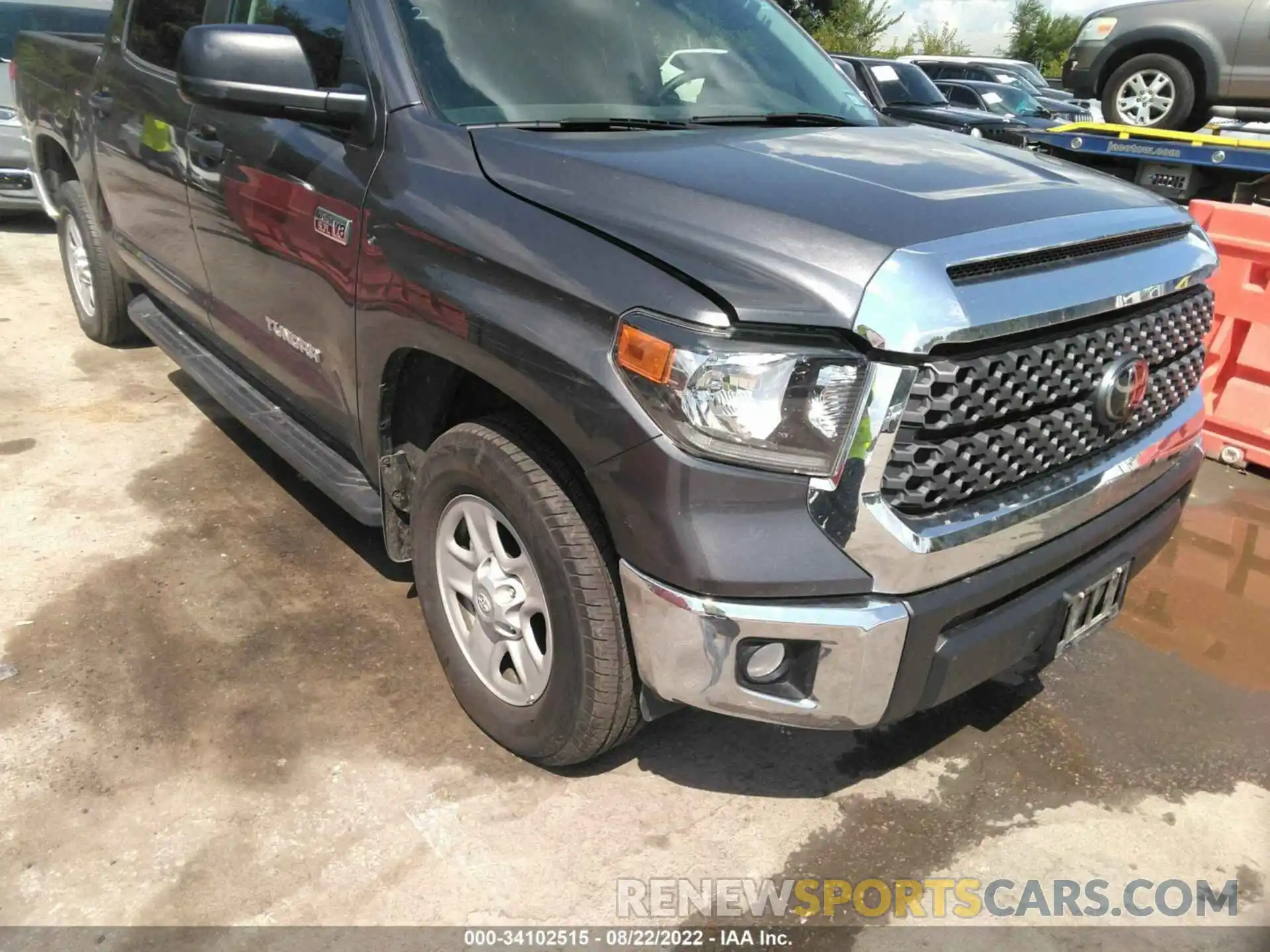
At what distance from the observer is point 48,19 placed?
7660 millimetres

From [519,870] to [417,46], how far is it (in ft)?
6.67

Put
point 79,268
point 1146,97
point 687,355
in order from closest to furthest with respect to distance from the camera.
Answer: point 687,355 < point 79,268 < point 1146,97

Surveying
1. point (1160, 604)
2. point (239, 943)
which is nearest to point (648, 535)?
point (239, 943)

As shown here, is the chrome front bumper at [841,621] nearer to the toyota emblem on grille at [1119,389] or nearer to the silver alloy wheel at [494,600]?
Result: the toyota emblem on grille at [1119,389]

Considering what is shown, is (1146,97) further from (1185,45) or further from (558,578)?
(558,578)

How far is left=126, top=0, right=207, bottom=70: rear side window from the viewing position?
370cm

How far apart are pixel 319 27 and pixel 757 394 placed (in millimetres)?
1872

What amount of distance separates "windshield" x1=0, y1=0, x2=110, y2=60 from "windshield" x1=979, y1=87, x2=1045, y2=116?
395 inches

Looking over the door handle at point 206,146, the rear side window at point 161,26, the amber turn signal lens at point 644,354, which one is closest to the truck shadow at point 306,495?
the door handle at point 206,146

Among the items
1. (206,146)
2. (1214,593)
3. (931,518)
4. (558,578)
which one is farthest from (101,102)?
(1214,593)

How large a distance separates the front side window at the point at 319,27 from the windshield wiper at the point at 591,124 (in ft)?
1.87

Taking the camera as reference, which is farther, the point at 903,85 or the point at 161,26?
the point at 903,85

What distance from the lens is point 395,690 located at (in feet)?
9.30

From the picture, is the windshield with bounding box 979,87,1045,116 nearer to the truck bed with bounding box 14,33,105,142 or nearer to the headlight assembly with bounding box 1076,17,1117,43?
the headlight assembly with bounding box 1076,17,1117,43
